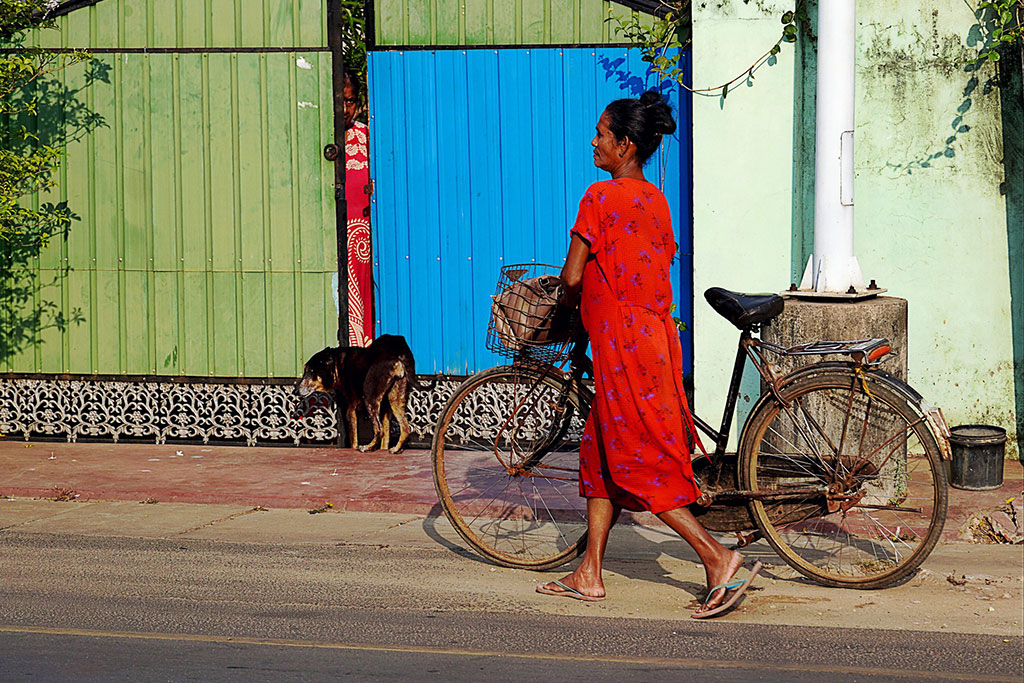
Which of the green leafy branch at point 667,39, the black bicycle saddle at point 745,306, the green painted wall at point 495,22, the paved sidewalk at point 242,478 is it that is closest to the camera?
the black bicycle saddle at point 745,306

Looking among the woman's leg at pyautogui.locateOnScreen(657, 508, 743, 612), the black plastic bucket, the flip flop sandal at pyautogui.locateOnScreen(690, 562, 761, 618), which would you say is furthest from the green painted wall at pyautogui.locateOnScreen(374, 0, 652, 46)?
the flip flop sandal at pyautogui.locateOnScreen(690, 562, 761, 618)

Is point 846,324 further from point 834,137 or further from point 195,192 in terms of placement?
point 195,192

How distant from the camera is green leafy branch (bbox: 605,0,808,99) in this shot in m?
7.89

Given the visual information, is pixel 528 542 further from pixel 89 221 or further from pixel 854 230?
pixel 89 221

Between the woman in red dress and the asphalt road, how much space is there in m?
0.46

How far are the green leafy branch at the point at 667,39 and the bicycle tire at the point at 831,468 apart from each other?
2.83 meters

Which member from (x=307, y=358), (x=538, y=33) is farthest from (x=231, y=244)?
(x=538, y=33)

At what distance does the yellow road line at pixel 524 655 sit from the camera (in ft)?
14.5

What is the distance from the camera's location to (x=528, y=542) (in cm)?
607

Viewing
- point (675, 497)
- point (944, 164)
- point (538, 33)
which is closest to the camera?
point (675, 497)

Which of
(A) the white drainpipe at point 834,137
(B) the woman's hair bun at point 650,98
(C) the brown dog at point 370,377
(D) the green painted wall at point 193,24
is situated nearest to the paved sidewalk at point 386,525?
(C) the brown dog at point 370,377

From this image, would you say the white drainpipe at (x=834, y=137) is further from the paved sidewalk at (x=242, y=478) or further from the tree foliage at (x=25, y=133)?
the tree foliage at (x=25, y=133)

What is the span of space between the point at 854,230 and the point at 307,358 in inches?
144

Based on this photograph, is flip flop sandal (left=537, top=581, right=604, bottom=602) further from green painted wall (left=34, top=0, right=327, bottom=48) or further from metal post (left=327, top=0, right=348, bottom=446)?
green painted wall (left=34, top=0, right=327, bottom=48)
